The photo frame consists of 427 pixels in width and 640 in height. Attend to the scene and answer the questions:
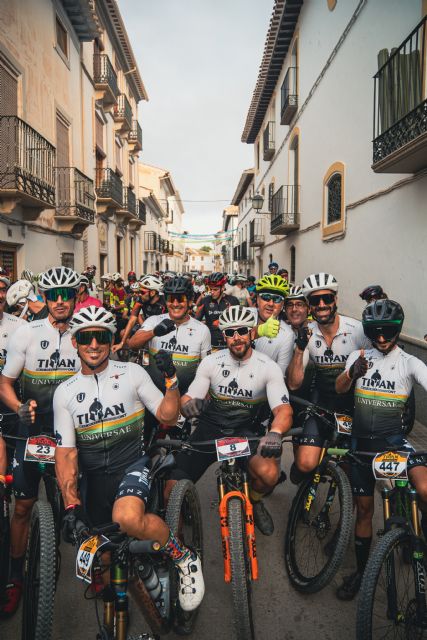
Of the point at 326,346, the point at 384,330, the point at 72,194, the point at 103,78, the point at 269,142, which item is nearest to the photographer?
the point at 384,330

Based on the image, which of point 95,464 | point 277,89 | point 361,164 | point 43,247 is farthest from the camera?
point 277,89

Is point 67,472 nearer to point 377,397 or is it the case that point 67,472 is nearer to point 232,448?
point 232,448

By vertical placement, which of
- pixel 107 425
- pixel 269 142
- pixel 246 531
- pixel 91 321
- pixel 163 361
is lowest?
pixel 246 531

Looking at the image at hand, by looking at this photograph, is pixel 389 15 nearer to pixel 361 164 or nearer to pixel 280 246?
pixel 361 164

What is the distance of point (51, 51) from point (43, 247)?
584 centimetres

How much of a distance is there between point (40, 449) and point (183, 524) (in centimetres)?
116

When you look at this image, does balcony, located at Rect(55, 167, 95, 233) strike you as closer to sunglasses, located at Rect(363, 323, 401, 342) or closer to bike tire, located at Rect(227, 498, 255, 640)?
sunglasses, located at Rect(363, 323, 401, 342)

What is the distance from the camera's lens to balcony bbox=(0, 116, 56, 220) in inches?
396

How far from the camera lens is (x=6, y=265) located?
440 inches

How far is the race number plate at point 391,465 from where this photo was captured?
2850 millimetres

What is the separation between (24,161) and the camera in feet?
35.0

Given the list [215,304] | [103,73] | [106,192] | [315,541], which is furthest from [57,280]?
[103,73]

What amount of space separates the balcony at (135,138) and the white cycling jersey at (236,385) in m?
25.8

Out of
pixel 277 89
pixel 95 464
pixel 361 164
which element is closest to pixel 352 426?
pixel 95 464
